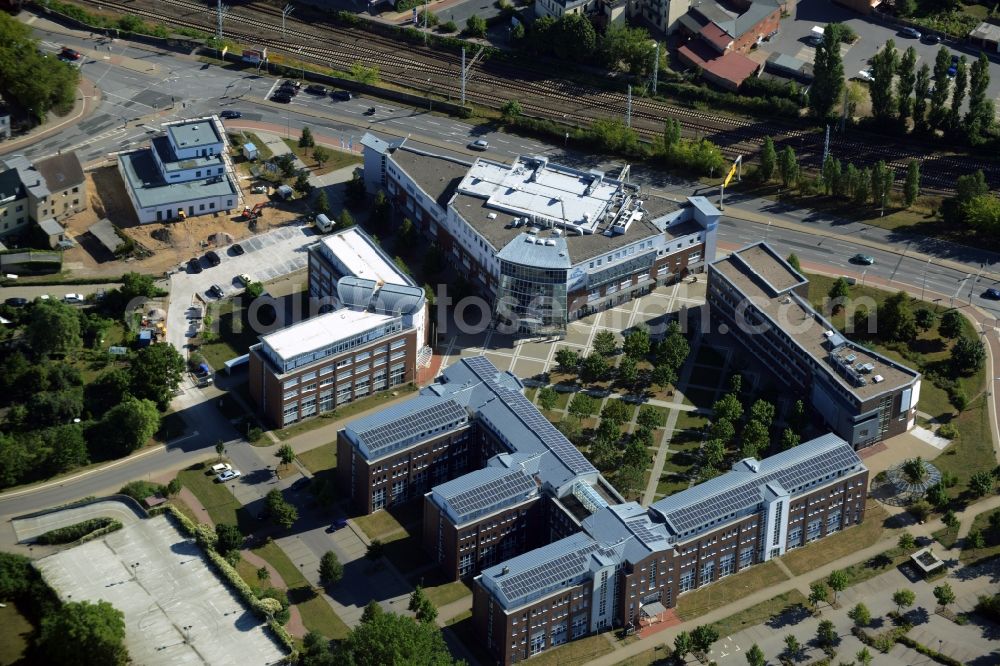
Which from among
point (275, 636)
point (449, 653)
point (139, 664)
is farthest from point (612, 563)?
point (139, 664)

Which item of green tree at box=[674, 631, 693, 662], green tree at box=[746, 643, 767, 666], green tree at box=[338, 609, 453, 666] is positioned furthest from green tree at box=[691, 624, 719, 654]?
green tree at box=[338, 609, 453, 666]

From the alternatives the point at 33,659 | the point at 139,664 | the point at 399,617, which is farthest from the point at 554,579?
the point at 33,659

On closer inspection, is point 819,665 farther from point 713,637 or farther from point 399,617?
point 399,617

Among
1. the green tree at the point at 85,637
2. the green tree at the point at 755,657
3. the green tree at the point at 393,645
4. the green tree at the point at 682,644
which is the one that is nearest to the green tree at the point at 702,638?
the green tree at the point at 682,644

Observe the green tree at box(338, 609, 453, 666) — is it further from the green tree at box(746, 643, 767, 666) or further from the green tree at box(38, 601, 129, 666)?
the green tree at box(746, 643, 767, 666)

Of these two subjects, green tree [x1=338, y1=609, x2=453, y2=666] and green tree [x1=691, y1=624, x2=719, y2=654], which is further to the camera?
green tree [x1=691, y1=624, x2=719, y2=654]
